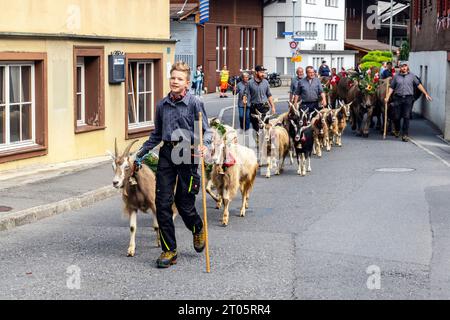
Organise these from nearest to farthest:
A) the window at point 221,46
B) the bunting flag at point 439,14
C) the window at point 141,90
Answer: the window at point 141,90 → the bunting flag at point 439,14 → the window at point 221,46

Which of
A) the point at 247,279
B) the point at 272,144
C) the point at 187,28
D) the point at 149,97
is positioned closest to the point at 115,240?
the point at 247,279

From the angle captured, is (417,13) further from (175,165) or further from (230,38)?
(175,165)

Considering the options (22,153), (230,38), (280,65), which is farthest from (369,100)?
(280,65)

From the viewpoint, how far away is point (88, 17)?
21000 mm

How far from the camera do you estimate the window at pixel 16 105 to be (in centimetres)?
1794

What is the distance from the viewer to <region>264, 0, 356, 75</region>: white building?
229 feet

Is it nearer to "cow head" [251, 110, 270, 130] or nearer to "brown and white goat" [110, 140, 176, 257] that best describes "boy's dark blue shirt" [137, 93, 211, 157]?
"brown and white goat" [110, 140, 176, 257]

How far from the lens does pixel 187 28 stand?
184 feet

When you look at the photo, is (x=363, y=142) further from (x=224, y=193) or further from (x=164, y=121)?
(x=164, y=121)

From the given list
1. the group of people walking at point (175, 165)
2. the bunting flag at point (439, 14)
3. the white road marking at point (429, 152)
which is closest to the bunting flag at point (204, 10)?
the bunting flag at point (439, 14)

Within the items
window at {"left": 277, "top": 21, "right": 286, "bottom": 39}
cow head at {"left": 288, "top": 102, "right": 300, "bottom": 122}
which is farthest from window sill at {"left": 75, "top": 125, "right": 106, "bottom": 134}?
window at {"left": 277, "top": 21, "right": 286, "bottom": 39}

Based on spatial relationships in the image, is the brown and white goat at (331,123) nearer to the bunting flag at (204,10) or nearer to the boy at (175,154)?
the boy at (175,154)

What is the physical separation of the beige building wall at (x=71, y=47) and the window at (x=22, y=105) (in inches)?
6.8

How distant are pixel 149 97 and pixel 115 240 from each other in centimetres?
1289
